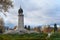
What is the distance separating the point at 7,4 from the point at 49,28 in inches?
1767

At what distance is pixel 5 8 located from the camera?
27406mm

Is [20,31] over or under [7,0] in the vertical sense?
under

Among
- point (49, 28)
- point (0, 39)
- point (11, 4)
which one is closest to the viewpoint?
point (0, 39)

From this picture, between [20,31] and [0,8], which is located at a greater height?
[0,8]

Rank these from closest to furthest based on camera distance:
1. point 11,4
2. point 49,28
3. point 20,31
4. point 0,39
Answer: point 0,39 → point 11,4 → point 20,31 → point 49,28

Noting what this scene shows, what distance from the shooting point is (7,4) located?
27.9 metres

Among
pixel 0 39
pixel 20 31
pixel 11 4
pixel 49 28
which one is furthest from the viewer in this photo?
pixel 49 28

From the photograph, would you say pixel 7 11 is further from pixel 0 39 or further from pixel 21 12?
pixel 21 12

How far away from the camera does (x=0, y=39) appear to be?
86.4ft

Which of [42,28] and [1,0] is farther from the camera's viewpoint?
[42,28]

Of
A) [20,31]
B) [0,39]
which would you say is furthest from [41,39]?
[20,31]

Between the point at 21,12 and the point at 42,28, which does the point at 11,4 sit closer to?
the point at 21,12

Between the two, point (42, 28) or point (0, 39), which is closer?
point (0, 39)

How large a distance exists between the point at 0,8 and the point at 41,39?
22.4ft
